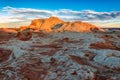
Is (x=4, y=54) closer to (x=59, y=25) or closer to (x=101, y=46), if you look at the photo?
(x=101, y=46)

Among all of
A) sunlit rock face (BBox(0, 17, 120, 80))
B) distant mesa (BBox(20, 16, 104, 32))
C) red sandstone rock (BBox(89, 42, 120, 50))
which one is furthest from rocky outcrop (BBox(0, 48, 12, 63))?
distant mesa (BBox(20, 16, 104, 32))

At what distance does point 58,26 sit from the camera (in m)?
47.2

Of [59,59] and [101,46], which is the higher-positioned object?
[101,46]

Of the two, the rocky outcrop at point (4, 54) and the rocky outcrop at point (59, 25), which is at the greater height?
the rocky outcrop at point (59, 25)

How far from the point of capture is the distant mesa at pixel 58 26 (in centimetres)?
4456

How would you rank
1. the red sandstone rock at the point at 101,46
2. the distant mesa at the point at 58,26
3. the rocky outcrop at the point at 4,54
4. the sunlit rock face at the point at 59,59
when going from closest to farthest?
1. the sunlit rock face at the point at 59,59
2. the rocky outcrop at the point at 4,54
3. the red sandstone rock at the point at 101,46
4. the distant mesa at the point at 58,26

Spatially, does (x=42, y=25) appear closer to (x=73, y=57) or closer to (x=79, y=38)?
(x=79, y=38)

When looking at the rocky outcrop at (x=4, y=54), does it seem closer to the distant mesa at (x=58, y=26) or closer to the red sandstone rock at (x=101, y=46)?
the red sandstone rock at (x=101, y=46)

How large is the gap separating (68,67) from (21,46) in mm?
6811

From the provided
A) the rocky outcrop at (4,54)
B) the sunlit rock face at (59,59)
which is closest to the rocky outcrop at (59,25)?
the sunlit rock face at (59,59)

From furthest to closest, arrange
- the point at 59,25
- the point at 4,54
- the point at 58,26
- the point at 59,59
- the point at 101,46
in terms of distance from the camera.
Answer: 1. the point at 59,25
2. the point at 58,26
3. the point at 101,46
4. the point at 4,54
5. the point at 59,59

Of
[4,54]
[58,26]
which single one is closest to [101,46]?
[4,54]

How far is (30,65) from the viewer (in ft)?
57.2

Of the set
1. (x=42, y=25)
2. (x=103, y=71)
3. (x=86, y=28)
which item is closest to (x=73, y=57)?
(x=103, y=71)
